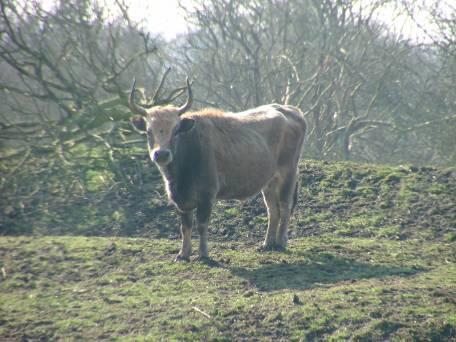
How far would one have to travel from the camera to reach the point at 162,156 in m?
8.23

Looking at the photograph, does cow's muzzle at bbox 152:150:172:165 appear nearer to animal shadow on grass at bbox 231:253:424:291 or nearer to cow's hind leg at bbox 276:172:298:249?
animal shadow on grass at bbox 231:253:424:291

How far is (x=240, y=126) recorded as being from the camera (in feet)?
31.8

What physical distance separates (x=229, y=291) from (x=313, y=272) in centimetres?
119

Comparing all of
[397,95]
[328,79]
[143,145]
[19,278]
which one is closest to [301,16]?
[328,79]

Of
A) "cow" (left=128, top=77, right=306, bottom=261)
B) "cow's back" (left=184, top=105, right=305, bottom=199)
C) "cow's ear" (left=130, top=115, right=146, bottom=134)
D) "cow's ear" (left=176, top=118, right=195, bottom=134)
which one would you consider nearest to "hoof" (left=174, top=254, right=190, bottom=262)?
"cow" (left=128, top=77, right=306, bottom=261)

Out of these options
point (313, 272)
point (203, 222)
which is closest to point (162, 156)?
point (203, 222)

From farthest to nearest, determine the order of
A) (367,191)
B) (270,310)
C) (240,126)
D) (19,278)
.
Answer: (367,191), (240,126), (19,278), (270,310)

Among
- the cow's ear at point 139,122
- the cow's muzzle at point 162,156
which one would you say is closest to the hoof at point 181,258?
the cow's muzzle at point 162,156

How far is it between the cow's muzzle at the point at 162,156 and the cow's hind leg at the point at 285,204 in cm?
217

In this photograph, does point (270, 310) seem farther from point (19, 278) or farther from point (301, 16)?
point (301, 16)

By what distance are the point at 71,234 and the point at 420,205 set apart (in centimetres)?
556

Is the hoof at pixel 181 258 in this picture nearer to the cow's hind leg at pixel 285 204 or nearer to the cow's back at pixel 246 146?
the cow's back at pixel 246 146

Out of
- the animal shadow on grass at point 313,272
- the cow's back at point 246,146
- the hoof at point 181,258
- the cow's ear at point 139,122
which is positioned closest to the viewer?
the animal shadow on grass at point 313,272

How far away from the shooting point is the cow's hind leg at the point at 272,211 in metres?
9.71
